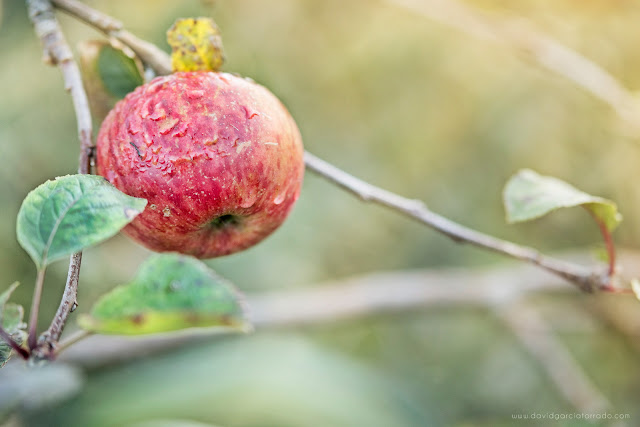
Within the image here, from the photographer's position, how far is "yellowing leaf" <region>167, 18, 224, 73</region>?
652 mm

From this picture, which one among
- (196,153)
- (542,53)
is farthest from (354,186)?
(542,53)

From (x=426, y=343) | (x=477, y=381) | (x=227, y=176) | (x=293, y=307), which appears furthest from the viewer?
(x=426, y=343)

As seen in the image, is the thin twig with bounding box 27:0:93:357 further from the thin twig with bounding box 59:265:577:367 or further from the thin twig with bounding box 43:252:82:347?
the thin twig with bounding box 59:265:577:367

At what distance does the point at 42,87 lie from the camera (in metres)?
1.82

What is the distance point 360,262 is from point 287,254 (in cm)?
38

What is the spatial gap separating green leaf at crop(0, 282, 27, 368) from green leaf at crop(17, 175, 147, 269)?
0.18 ft

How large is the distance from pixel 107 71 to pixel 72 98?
0.07m

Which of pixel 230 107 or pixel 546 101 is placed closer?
pixel 230 107

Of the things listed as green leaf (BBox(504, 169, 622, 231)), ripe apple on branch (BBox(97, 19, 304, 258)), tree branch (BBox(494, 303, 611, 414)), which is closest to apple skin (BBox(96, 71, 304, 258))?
ripe apple on branch (BBox(97, 19, 304, 258))

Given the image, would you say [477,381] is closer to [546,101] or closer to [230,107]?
[546,101]

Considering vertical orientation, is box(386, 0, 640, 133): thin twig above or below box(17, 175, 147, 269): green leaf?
below

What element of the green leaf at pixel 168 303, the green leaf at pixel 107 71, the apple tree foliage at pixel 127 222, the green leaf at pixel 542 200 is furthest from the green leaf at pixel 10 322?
the green leaf at pixel 542 200

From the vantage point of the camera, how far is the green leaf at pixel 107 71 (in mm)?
686

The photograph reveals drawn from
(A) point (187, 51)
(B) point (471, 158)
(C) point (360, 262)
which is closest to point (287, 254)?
(C) point (360, 262)
